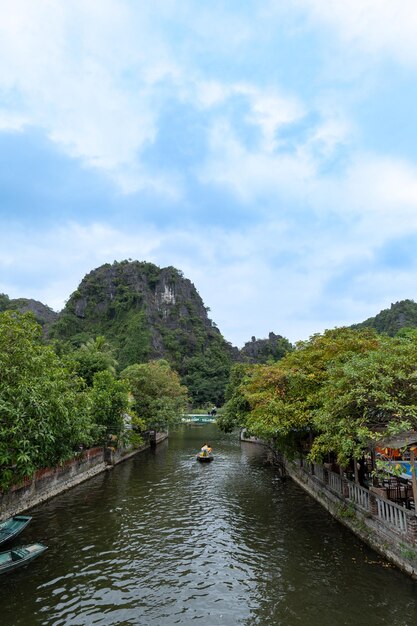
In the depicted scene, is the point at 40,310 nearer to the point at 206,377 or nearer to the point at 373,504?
the point at 206,377

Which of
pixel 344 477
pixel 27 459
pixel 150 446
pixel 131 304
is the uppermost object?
pixel 131 304

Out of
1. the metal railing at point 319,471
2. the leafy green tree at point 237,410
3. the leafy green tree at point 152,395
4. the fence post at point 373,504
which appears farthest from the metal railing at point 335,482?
the leafy green tree at point 152,395

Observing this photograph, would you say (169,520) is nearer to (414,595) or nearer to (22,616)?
(22,616)

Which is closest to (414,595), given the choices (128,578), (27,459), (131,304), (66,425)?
(128,578)

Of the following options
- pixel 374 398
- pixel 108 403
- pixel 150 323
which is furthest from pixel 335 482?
pixel 150 323

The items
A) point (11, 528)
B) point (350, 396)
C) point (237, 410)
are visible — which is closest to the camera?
point (350, 396)

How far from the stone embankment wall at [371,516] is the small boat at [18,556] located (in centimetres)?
1055

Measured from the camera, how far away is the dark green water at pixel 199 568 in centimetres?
902

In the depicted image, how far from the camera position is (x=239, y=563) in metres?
11.9

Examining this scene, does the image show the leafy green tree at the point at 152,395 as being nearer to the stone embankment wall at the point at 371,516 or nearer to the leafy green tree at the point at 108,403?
the leafy green tree at the point at 108,403

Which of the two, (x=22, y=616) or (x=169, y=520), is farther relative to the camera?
(x=169, y=520)

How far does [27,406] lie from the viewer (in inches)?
472

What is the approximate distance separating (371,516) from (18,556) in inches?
435

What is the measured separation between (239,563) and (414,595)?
484 centimetres
